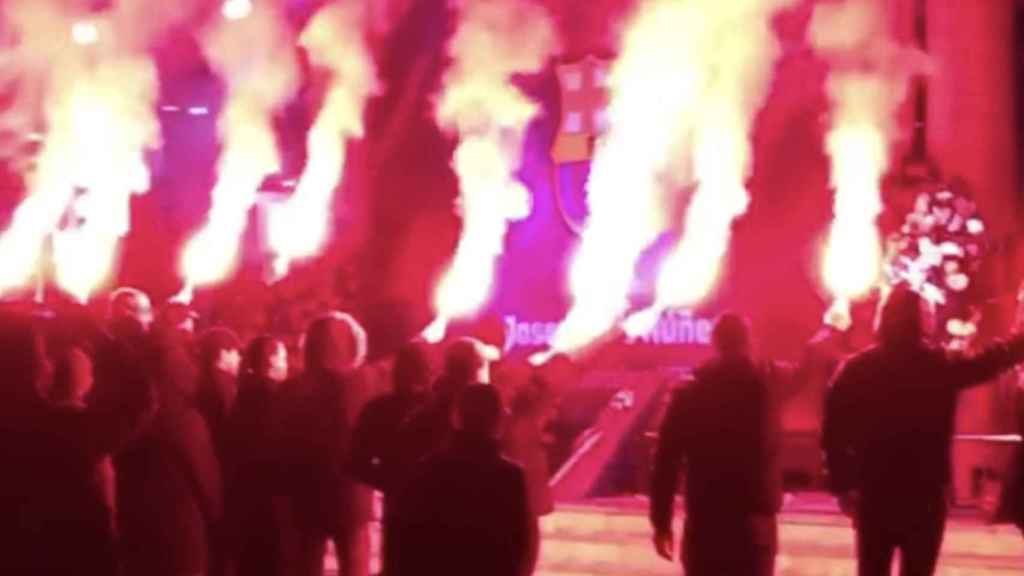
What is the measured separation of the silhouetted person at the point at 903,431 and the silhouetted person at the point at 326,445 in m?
2.21

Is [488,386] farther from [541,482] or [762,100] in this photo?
[762,100]

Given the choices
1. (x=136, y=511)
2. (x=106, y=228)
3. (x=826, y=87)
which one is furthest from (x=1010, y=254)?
(x=106, y=228)

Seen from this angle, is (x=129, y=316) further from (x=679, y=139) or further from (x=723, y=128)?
(x=679, y=139)

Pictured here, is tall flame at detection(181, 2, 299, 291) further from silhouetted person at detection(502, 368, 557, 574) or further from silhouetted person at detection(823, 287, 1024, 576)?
silhouetted person at detection(823, 287, 1024, 576)

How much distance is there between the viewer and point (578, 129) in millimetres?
18266

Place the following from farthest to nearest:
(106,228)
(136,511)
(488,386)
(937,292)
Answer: (106,228)
(937,292)
(136,511)
(488,386)

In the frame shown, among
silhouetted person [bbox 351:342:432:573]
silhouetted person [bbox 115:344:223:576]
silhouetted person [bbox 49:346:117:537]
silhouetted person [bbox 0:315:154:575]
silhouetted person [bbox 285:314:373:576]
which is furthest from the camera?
silhouetted person [bbox 285:314:373:576]

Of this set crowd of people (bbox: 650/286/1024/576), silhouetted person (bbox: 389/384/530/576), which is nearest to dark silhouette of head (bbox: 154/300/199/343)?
crowd of people (bbox: 650/286/1024/576)

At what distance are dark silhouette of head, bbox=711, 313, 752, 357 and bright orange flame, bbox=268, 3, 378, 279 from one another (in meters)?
14.0

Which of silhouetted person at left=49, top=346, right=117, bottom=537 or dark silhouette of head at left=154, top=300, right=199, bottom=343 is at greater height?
dark silhouette of head at left=154, top=300, right=199, bottom=343

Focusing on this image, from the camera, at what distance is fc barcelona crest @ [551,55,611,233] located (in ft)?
59.6

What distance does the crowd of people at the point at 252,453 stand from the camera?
17.2 ft

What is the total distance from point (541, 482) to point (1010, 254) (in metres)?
8.07

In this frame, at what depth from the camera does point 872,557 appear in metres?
6.79
